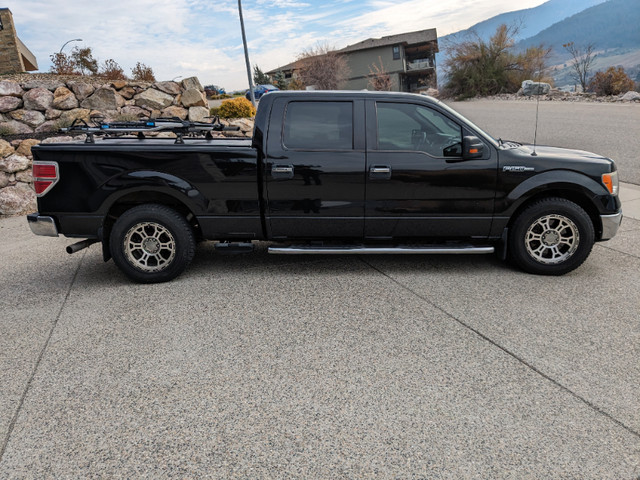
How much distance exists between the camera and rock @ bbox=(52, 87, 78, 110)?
12648mm

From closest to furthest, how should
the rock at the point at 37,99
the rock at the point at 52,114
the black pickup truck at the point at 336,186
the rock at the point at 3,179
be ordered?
1. the black pickup truck at the point at 336,186
2. the rock at the point at 3,179
3. the rock at the point at 37,99
4. the rock at the point at 52,114

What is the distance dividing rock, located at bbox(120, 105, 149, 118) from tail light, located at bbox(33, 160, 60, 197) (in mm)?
9290

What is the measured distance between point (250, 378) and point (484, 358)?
66.9 inches

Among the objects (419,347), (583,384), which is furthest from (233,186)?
(583,384)

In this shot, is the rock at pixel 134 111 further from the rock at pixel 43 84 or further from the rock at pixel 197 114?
the rock at pixel 43 84

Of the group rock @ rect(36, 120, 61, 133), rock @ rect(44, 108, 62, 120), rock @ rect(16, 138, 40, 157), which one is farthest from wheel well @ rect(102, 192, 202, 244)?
rock @ rect(44, 108, 62, 120)

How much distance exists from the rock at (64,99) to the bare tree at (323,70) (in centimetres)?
3024

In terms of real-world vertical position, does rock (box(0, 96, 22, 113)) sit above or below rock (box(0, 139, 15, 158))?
above

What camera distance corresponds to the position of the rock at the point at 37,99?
12.3 meters

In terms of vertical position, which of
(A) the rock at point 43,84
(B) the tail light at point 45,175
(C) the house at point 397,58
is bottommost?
(B) the tail light at point 45,175

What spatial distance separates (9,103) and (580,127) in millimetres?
16665

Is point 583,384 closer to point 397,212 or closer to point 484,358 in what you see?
point 484,358

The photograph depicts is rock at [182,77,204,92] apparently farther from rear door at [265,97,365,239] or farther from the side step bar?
the side step bar

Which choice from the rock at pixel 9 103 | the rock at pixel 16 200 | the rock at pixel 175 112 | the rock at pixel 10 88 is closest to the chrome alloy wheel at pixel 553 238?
the rock at pixel 16 200
